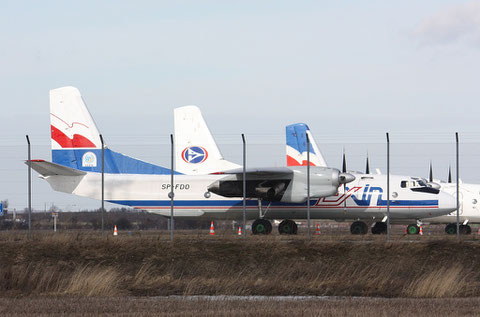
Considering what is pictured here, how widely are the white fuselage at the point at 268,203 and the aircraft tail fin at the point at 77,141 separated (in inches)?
24.7

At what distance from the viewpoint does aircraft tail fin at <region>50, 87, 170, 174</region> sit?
38.3 meters

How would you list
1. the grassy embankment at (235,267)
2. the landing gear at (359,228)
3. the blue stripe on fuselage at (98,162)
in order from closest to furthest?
1. the grassy embankment at (235,267)
2. the blue stripe on fuselage at (98,162)
3. the landing gear at (359,228)

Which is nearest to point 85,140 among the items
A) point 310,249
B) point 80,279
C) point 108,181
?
point 108,181

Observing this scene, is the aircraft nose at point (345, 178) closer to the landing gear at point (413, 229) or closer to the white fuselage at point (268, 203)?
the white fuselage at point (268, 203)

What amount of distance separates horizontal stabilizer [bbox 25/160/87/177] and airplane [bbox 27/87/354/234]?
0.16 feet

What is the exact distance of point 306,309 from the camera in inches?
597

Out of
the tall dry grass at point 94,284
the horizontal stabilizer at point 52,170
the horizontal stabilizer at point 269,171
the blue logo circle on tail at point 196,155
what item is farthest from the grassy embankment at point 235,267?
the blue logo circle on tail at point 196,155

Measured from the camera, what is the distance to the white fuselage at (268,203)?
3806 cm

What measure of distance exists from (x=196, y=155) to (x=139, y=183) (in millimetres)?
5324

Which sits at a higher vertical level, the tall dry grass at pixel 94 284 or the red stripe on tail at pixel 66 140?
the red stripe on tail at pixel 66 140

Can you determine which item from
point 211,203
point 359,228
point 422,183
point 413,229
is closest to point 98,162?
point 211,203

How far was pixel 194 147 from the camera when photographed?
141 ft

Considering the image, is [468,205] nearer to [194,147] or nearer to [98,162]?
[194,147]

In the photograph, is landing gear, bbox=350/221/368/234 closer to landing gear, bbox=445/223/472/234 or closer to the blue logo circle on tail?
landing gear, bbox=445/223/472/234
